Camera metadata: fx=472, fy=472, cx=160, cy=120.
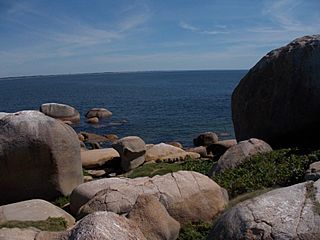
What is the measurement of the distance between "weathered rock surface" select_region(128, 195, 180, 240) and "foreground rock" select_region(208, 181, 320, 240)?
128 cm

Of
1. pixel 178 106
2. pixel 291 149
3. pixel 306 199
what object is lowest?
pixel 178 106

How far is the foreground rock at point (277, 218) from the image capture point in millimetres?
6543

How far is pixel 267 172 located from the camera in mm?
12953

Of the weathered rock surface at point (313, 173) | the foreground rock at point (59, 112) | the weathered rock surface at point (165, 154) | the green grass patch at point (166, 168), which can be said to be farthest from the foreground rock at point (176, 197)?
the foreground rock at point (59, 112)

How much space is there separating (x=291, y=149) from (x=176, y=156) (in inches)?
370

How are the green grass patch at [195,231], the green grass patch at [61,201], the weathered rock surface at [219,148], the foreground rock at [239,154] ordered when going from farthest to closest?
the weathered rock surface at [219,148], the foreground rock at [239,154], the green grass patch at [61,201], the green grass patch at [195,231]

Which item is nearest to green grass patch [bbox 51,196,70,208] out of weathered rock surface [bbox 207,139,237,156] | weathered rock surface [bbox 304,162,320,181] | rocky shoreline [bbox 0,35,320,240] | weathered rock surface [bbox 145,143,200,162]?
rocky shoreline [bbox 0,35,320,240]

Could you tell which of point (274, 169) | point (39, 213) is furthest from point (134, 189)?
point (274, 169)

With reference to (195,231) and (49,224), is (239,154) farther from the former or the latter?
(49,224)

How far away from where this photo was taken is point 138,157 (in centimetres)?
2216

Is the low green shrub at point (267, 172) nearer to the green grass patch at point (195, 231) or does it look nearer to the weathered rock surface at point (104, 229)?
the green grass patch at point (195, 231)

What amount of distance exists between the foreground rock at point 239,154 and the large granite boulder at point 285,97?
1854 mm

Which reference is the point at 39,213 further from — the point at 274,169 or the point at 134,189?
the point at 274,169

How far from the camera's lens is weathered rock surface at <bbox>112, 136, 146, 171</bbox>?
21875mm
